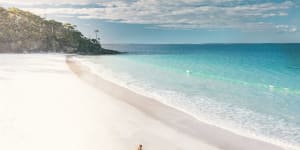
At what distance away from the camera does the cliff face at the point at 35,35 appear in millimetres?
65000

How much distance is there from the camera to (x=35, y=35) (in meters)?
69.0

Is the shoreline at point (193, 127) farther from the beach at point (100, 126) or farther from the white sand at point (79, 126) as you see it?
the white sand at point (79, 126)

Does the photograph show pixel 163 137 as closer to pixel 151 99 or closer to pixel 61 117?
pixel 61 117

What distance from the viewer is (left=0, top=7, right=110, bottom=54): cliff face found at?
65.0 metres

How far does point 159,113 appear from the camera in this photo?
955cm

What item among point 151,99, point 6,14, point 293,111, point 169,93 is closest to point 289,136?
point 293,111

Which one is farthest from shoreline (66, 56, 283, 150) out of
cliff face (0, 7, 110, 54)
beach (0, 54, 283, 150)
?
cliff face (0, 7, 110, 54)

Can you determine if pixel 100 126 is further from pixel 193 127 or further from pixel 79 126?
pixel 193 127

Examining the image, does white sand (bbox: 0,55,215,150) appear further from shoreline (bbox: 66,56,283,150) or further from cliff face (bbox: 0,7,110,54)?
cliff face (bbox: 0,7,110,54)

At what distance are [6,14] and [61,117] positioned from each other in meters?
69.8

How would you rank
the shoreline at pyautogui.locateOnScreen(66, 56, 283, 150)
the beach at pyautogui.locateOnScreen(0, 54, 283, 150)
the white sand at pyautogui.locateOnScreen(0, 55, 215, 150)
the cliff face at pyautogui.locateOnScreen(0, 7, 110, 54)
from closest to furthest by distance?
1. the white sand at pyautogui.locateOnScreen(0, 55, 215, 150)
2. the beach at pyautogui.locateOnScreen(0, 54, 283, 150)
3. the shoreline at pyautogui.locateOnScreen(66, 56, 283, 150)
4. the cliff face at pyautogui.locateOnScreen(0, 7, 110, 54)

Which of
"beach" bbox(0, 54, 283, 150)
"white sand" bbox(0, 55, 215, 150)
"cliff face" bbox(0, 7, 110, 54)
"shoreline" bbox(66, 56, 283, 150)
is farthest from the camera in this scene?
"cliff face" bbox(0, 7, 110, 54)

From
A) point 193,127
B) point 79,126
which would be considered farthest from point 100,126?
point 193,127

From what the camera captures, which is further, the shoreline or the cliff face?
the cliff face
